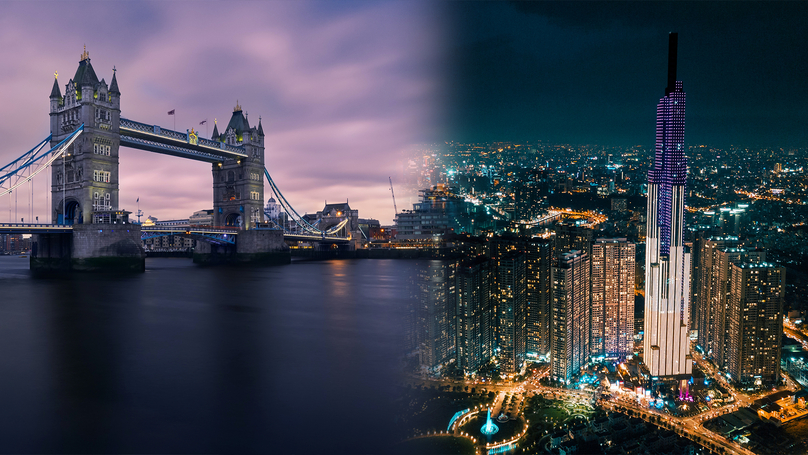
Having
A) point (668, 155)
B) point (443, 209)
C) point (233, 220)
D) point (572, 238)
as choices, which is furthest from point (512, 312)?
point (233, 220)

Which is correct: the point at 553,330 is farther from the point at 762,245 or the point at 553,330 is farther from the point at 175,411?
the point at 175,411

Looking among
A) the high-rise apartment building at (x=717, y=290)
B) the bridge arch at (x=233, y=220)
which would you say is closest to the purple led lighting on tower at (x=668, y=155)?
the high-rise apartment building at (x=717, y=290)

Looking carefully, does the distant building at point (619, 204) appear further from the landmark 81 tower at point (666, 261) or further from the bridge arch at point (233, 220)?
the bridge arch at point (233, 220)

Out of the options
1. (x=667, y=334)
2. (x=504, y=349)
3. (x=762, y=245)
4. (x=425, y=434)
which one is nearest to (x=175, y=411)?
(x=425, y=434)

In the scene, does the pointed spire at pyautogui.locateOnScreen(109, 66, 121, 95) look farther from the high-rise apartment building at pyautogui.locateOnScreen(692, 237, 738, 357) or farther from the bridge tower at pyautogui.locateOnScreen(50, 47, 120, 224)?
the high-rise apartment building at pyautogui.locateOnScreen(692, 237, 738, 357)

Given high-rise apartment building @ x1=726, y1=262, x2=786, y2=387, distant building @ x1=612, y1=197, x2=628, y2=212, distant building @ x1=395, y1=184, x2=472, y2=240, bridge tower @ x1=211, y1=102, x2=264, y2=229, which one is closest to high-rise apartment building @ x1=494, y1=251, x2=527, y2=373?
distant building @ x1=612, y1=197, x2=628, y2=212

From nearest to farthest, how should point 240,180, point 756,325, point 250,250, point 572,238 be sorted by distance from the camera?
point 756,325
point 572,238
point 250,250
point 240,180

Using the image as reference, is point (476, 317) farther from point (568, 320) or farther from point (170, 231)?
point (170, 231)
